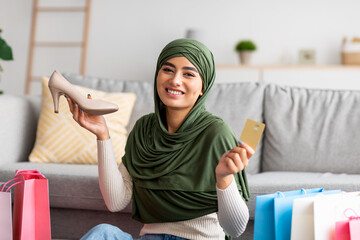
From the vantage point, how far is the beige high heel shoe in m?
1.20

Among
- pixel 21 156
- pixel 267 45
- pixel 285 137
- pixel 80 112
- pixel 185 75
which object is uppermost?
pixel 267 45

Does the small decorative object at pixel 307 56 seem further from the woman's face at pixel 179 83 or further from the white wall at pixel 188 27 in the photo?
the woman's face at pixel 179 83

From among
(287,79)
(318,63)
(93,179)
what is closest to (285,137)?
(93,179)

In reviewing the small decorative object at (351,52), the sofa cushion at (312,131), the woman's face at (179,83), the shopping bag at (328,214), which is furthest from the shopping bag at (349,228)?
the small decorative object at (351,52)

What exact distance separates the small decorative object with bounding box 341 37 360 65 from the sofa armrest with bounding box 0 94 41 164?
2556 mm

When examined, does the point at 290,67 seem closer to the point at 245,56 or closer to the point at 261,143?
the point at 245,56

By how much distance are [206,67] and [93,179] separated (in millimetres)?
802

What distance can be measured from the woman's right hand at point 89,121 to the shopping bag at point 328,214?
0.59 metres

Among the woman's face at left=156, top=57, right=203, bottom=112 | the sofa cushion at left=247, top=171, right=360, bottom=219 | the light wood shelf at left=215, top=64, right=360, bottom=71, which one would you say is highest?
the light wood shelf at left=215, top=64, right=360, bottom=71

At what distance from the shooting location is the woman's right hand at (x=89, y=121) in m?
1.23

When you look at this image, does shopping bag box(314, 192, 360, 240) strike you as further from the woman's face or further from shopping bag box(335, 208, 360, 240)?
the woman's face

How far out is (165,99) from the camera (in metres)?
1.25

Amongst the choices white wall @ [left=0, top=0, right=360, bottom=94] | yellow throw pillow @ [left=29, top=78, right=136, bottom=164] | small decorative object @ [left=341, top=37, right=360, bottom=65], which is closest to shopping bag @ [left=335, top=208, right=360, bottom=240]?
yellow throw pillow @ [left=29, top=78, right=136, bottom=164]

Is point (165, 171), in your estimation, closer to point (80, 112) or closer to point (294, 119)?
point (80, 112)
